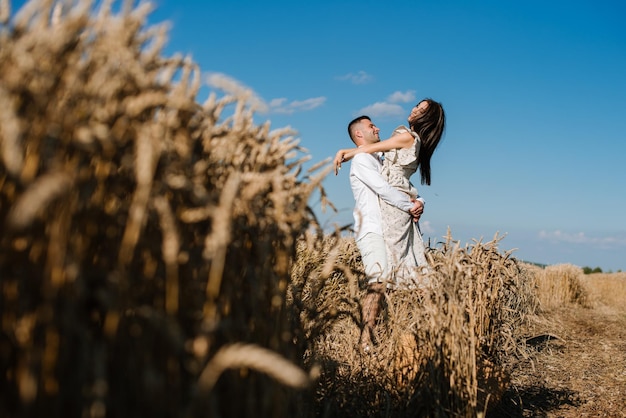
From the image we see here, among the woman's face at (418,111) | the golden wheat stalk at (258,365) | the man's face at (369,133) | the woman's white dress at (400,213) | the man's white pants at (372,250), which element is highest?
the woman's face at (418,111)

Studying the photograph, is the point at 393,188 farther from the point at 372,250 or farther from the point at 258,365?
the point at 258,365

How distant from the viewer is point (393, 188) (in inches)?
195

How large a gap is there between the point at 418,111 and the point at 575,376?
3423 millimetres

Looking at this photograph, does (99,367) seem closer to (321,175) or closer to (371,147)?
(321,175)

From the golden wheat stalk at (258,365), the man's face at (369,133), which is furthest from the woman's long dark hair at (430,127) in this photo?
the golden wheat stalk at (258,365)

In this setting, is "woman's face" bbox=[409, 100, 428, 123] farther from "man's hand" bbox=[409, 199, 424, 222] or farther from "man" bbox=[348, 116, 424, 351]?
"man's hand" bbox=[409, 199, 424, 222]

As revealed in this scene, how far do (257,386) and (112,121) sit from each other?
2.61 ft

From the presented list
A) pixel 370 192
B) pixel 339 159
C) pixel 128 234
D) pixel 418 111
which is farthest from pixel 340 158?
Result: pixel 128 234

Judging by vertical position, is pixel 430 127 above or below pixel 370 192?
above

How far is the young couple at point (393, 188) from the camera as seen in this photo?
494 cm

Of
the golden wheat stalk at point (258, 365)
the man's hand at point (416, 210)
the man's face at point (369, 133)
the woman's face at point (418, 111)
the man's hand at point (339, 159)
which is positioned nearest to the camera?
the golden wheat stalk at point (258, 365)

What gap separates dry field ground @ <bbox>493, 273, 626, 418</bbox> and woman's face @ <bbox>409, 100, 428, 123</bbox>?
2258 millimetres

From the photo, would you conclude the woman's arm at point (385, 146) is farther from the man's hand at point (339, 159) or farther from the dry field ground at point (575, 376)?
the dry field ground at point (575, 376)

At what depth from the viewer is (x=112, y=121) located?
1.26 meters
